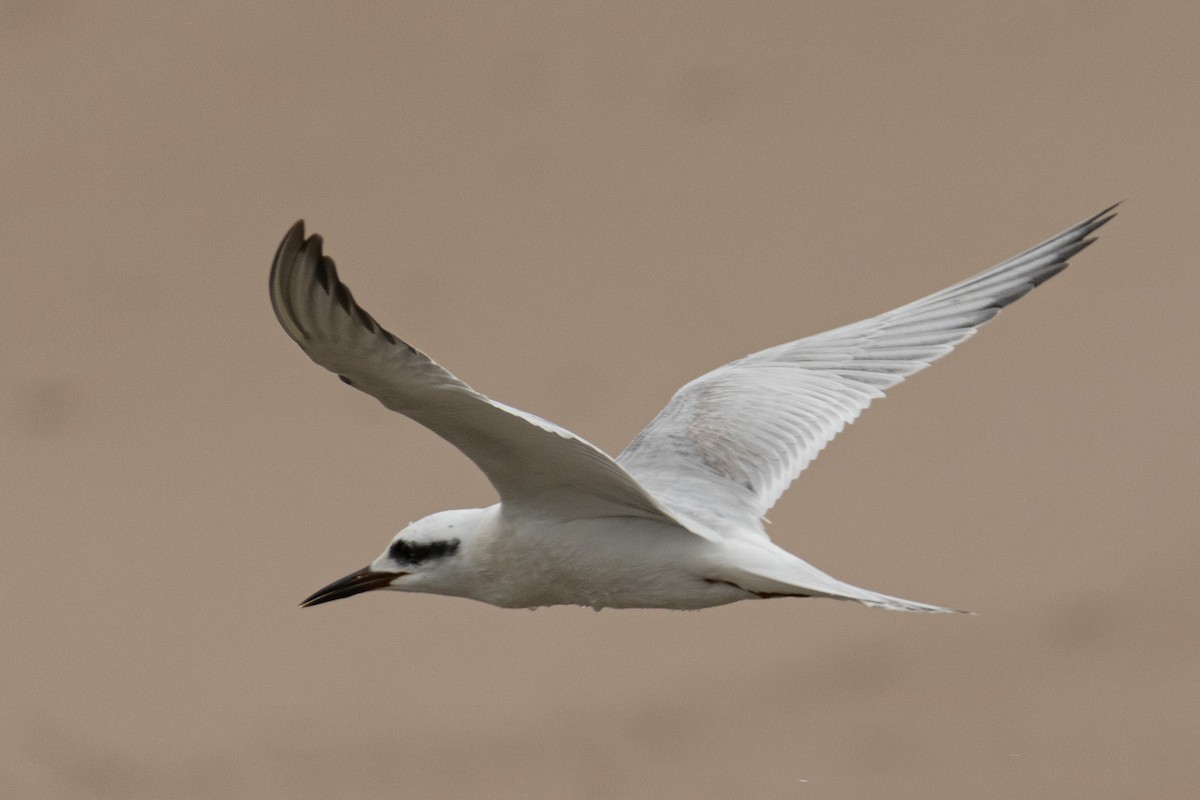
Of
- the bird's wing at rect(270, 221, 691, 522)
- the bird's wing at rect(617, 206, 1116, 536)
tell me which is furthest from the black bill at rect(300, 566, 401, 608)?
the bird's wing at rect(617, 206, 1116, 536)

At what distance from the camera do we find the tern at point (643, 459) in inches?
131

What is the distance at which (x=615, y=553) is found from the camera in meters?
3.92

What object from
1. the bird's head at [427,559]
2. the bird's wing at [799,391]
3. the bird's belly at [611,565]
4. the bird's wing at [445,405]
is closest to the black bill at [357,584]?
the bird's head at [427,559]

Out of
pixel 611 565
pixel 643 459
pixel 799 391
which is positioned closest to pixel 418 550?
pixel 611 565

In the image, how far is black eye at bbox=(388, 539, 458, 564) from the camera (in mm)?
4082

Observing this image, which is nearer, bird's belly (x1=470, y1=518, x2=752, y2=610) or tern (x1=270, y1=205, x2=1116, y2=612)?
tern (x1=270, y1=205, x2=1116, y2=612)

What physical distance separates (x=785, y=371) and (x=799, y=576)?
147 cm

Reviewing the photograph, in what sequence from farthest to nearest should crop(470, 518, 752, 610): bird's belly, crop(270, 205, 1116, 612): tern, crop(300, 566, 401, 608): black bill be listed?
crop(300, 566, 401, 608): black bill, crop(470, 518, 752, 610): bird's belly, crop(270, 205, 1116, 612): tern

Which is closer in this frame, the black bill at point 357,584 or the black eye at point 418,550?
the black eye at point 418,550

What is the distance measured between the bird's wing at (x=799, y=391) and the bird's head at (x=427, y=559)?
20.4 inches

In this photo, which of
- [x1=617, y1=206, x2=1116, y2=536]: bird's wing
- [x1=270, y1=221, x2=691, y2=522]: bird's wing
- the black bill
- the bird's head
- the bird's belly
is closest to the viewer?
[x1=270, y1=221, x2=691, y2=522]: bird's wing

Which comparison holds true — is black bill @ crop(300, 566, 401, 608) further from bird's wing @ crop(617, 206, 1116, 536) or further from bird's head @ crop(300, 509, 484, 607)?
bird's wing @ crop(617, 206, 1116, 536)

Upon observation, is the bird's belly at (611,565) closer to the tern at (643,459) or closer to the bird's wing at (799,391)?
the tern at (643,459)

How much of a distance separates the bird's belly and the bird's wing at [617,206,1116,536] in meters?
0.45
